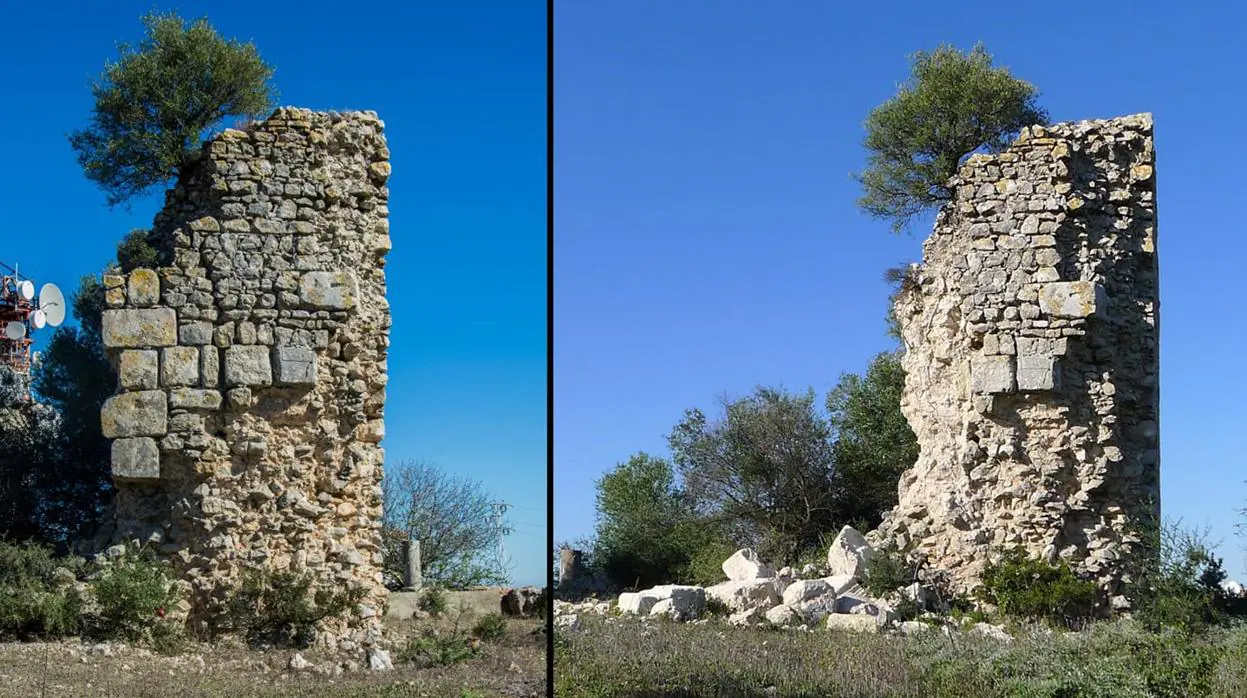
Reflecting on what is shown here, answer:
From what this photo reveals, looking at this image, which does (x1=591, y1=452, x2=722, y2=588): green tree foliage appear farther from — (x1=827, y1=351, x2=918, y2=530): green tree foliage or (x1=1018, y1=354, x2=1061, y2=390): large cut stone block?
(x1=1018, y1=354, x2=1061, y2=390): large cut stone block

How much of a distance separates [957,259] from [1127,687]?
5.61 m

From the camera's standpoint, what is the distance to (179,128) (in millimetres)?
14789

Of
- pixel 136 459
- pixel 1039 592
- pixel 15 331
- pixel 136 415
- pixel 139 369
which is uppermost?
pixel 15 331

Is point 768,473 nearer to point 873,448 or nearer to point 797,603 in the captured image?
point 873,448

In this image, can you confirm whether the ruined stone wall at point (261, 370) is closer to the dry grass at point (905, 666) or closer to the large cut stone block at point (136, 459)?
the large cut stone block at point (136, 459)

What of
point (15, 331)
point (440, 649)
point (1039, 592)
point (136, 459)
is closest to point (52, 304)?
point (15, 331)

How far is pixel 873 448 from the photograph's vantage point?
60.6ft

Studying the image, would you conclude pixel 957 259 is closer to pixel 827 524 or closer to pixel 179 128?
pixel 827 524

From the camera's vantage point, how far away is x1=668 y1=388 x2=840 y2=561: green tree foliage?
18125 millimetres

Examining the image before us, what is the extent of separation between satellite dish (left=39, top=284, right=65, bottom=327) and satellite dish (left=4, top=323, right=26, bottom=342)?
1082 mm

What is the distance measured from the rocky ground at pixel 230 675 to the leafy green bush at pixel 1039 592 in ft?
14.4

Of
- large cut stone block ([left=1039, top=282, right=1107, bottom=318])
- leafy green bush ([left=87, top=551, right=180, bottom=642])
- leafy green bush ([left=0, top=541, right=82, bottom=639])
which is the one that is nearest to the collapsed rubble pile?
large cut stone block ([left=1039, top=282, right=1107, bottom=318])

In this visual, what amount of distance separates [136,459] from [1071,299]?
8.85 meters

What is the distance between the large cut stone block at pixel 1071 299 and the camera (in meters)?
12.1
